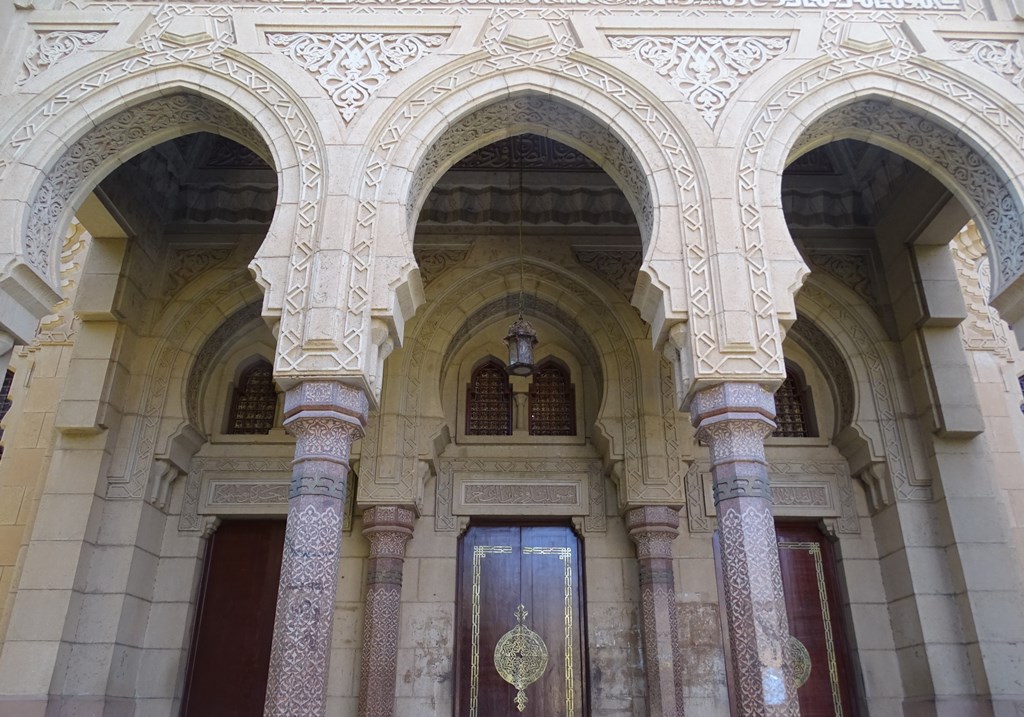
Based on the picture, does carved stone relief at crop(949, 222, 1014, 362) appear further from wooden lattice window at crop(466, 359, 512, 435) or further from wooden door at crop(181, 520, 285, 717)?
wooden door at crop(181, 520, 285, 717)

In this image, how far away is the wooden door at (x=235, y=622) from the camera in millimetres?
7809

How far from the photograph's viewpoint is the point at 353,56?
6.59m

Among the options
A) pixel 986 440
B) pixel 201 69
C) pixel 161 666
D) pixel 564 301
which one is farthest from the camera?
pixel 564 301

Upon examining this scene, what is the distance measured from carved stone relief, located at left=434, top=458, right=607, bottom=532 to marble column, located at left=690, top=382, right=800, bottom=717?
3.00 m

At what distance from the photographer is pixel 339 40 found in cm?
665

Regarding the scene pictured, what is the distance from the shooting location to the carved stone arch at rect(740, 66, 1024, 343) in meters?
6.09

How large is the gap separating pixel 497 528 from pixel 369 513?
1500mm

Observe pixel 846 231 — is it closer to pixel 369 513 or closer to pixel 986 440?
pixel 986 440

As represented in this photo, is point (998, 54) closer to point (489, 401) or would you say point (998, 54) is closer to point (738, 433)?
point (738, 433)

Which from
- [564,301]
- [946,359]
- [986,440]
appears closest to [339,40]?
[564,301]

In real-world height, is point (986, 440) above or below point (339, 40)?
below

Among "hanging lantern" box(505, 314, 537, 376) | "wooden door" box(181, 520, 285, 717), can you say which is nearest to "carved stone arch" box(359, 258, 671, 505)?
"hanging lantern" box(505, 314, 537, 376)

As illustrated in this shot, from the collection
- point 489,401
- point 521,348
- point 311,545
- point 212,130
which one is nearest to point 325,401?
point 311,545

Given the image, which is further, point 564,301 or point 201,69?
point 564,301
